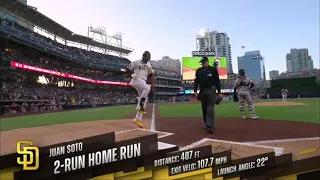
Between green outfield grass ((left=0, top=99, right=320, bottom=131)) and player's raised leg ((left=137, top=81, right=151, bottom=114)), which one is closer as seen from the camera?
player's raised leg ((left=137, top=81, right=151, bottom=114))

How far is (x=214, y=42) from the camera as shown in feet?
154

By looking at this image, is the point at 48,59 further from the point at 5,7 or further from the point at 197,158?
the point at 197,158

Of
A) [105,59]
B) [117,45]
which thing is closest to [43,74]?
[105,59]

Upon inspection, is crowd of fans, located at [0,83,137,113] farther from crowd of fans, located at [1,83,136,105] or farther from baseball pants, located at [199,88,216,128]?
baseball pants, located at [199,88,216,128]

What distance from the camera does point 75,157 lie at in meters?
2.09

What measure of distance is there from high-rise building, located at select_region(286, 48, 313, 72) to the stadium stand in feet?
177

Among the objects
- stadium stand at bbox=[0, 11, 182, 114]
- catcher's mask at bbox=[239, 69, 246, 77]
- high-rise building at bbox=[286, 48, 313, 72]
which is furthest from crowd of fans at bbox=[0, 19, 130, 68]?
high-rise building at bbox=[286, 48, 313, 72]

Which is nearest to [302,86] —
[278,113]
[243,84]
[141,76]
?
[278,113]

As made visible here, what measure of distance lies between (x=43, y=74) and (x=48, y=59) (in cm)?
372

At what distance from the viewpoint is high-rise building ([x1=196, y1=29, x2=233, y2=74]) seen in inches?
1690

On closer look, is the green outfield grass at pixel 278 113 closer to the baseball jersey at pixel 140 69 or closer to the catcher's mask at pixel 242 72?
the catcher's mask at pixel 242 72

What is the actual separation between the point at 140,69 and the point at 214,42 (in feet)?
145

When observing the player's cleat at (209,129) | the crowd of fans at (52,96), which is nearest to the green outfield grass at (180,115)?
the player's cleat at (209,129)

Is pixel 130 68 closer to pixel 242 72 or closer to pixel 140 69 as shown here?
pixel 140 69
